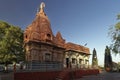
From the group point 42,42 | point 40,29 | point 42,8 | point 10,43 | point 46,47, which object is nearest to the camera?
point 42,42

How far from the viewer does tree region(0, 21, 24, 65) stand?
98.4ft

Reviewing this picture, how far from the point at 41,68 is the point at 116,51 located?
1099 cm

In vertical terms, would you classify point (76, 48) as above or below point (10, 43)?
below

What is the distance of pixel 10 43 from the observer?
30781 millimetres

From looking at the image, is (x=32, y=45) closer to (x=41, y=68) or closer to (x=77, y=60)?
(x=41, y=68)

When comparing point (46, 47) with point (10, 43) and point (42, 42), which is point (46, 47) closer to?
point (42, 42)

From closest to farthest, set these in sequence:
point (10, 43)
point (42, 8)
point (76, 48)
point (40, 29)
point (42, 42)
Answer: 1. point (42, 42)
2. point (10, 43)
3. point (40, 29)
4. point (42, 8)
5. point (76, 48)

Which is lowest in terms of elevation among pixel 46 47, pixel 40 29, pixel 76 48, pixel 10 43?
pixel 46 47

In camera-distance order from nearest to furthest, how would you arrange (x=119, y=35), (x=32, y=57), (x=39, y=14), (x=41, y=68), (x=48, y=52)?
(x=41, y=68), (x=119, y=35), (x=32, y=57), (x=48, y=52), (x=39, y=14)

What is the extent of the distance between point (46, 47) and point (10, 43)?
6.17 metres

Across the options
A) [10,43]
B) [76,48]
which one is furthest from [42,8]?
[76,48]

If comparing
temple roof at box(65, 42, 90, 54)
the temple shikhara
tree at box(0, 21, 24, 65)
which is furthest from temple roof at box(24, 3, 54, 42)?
temple roof at box(65, 42, 90, 54)

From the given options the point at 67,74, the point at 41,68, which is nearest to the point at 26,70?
the point at 41,68

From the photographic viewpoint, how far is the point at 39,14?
3356 cm
